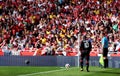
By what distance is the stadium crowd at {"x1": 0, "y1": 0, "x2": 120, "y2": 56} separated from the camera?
116ft

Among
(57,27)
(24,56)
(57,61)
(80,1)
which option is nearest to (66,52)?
(57,61)

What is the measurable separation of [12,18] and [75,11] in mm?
5967

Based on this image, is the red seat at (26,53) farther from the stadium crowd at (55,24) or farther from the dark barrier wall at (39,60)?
the dark barrier wall at (39,60)

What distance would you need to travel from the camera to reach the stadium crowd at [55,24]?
1392 inches

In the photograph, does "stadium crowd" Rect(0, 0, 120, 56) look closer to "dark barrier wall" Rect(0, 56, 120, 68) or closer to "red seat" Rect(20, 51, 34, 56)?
"red seat" Rect(20, 51, 34, 56)

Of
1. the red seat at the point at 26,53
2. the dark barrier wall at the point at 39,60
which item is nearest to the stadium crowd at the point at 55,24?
the red seat at the point at 26,53

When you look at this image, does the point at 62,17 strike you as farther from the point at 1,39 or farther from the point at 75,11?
the point at 1,39

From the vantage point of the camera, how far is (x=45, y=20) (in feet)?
134

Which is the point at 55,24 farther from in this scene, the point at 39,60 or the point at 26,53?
the point at 39,60

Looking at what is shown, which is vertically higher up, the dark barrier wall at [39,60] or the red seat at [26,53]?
the red seat at [26,53]

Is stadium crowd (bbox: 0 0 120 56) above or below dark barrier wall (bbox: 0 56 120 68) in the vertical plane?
above

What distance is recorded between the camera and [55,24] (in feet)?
131

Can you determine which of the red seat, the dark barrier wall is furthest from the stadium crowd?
the dark barrier wall

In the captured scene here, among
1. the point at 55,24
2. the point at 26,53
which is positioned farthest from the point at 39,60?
the point at 55,24
